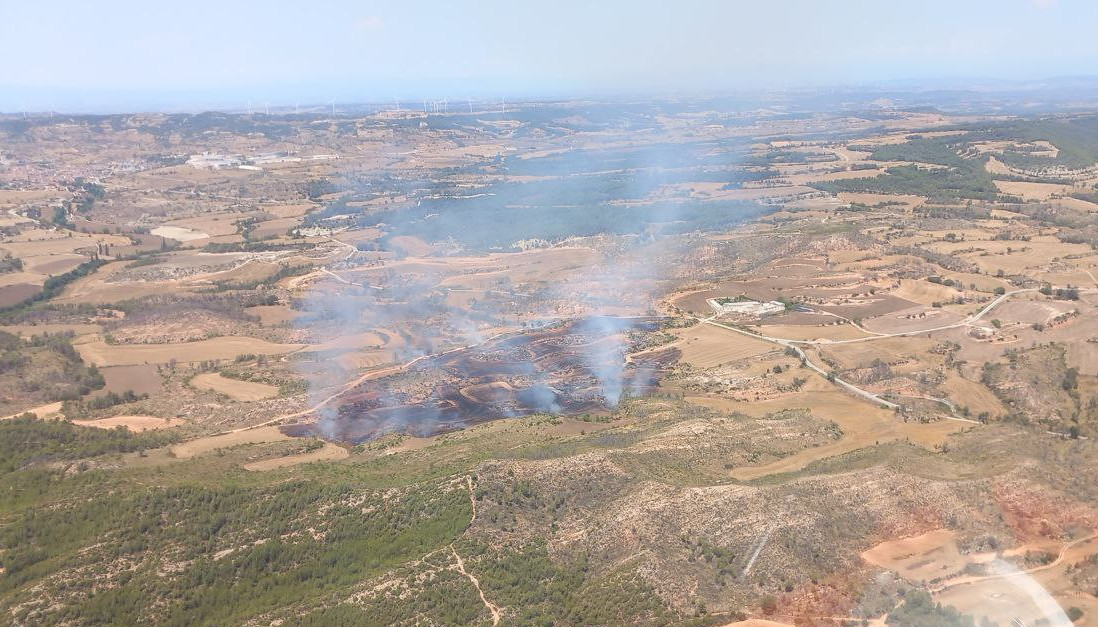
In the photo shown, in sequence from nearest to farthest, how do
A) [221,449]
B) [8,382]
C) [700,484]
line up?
1. [700,484]
2. [221,449]
3. [8,382]

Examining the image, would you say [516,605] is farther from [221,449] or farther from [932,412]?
[932,412]

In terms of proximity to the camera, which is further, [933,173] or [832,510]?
[933,173]

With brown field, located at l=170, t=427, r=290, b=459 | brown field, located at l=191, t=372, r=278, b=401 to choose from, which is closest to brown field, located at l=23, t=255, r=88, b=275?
brown field, located at l=191, t=372, r=278, b=401

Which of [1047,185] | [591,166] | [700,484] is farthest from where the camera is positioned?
[591,166]

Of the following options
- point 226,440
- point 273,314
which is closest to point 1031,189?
point 273,314

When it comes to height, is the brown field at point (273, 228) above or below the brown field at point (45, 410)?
above

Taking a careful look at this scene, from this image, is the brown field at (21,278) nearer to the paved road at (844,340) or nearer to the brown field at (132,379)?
the brown field at (132,379)

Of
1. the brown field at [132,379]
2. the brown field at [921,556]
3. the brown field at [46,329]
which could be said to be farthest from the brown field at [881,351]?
the brown field at [46,329]

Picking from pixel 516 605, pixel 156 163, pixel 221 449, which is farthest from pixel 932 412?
pixel 156 163
